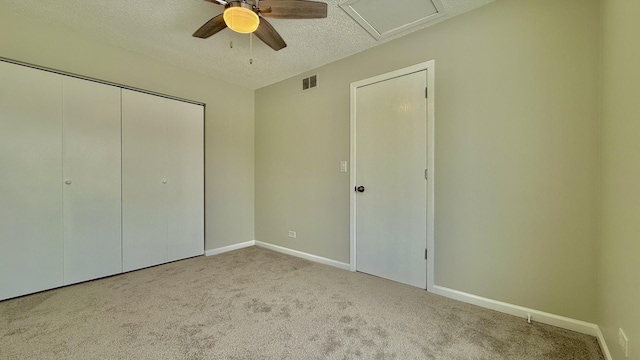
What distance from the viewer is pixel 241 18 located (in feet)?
5.76

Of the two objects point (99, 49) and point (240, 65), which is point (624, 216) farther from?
point (99, 49)

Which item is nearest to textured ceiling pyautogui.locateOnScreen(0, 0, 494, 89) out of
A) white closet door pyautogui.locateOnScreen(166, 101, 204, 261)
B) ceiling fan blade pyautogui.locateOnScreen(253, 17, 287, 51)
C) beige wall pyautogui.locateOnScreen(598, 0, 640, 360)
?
ceiling fan blade pyautogui.locateOnScreen(253, 17, 287, 51)

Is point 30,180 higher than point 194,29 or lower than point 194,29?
lower

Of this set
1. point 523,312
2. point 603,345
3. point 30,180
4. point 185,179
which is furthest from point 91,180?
point 603,345

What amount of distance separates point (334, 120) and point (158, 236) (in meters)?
2.63

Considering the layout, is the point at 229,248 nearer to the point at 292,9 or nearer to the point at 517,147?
the point at 292,9

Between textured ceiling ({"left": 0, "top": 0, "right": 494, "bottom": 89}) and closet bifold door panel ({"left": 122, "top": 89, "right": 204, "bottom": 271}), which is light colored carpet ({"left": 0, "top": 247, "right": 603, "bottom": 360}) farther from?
textured ceiling ({"left": 0, "top": 0, "right": 494, "bottom": 89})

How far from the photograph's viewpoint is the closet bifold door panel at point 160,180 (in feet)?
9.33

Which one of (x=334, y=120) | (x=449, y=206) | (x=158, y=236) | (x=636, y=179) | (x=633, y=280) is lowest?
(x=158, y=236)

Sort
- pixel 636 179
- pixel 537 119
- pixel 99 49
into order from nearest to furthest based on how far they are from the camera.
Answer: pixel 636 179 < pixel 537 119 < pixel 99 49

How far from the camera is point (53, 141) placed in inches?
93.4

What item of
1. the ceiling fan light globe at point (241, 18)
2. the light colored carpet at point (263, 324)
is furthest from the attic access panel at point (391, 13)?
the light colored carpet at point (263, 324)

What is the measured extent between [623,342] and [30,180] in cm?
436

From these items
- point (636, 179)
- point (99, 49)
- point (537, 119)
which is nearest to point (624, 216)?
point (636, 179)
